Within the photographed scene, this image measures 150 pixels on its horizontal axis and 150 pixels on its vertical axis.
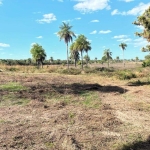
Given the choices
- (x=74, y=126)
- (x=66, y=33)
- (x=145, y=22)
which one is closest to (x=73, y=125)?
(x=74, y=126)

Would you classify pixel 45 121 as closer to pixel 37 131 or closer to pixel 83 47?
pixel 37 131

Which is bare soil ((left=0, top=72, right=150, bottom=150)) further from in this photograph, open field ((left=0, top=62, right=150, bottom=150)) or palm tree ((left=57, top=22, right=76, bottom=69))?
palm tree ((left=57, top=22, right=76, bottom=69))

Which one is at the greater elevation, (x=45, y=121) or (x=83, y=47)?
(x=83, y=47)

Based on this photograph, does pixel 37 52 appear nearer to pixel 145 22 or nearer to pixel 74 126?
pixel 145 22

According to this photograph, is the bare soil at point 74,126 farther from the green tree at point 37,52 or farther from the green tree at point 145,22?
the green tree at point 37,52

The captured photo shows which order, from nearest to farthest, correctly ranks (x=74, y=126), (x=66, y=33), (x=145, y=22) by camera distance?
(x=74, y=126)
(x=145, y=22)
(x=66, y=33)

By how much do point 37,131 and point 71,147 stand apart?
1430 millimetres

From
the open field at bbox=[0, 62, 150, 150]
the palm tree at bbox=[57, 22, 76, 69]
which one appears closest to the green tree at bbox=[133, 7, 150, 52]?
the open field at bbox=[0, 62, 150, 150]

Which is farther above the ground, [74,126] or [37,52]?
[37,52]

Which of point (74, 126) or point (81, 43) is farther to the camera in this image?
point (81, 43)

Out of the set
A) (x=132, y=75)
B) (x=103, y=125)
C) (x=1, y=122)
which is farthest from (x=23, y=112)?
(x=132, y=75)

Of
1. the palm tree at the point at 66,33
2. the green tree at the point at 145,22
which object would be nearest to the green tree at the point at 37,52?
the palm tree at the point at 66,33

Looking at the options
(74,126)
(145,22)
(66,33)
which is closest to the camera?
(74,126)

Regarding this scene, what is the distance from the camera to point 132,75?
88.4 feet
